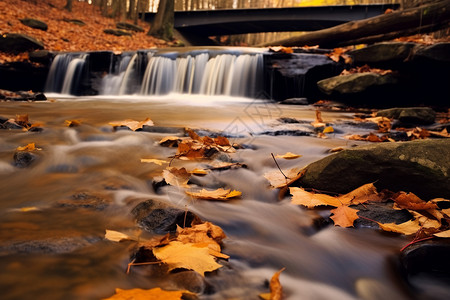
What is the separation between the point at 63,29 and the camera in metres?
14.8

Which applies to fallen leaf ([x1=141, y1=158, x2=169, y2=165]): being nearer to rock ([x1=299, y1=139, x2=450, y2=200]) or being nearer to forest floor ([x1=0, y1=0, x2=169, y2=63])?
rock ([x1=299, y1=139, x2=450, y2=200])

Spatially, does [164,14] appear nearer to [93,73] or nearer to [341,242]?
[93,73]

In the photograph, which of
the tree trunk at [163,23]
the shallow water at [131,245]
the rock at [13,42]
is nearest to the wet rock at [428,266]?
the shallow water at [131,245]

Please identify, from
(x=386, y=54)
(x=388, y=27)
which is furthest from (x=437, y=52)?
(x=388, y=27)

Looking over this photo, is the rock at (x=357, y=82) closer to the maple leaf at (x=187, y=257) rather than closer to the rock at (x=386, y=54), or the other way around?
the rock at (x=386, y=54)

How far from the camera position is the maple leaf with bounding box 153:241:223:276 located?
3.35 ft

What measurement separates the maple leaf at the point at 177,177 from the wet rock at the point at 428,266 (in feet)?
3.93

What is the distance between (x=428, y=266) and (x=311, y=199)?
0.63 m

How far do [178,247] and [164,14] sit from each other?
20.2 meters

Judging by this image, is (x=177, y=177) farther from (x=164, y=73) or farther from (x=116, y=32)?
(x=116, y=32)

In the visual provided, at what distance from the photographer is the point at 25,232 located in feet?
3.90

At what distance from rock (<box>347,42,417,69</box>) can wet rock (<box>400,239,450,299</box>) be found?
21.0 feet

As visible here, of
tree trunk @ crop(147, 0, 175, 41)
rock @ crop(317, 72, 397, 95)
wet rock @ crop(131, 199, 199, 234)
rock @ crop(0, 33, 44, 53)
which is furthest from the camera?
tree trunk @ crop(147, 0, 175, 41)

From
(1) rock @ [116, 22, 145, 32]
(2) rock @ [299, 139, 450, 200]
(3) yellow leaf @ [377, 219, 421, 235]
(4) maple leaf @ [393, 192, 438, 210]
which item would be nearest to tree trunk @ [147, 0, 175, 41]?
(1) rock @ [116, 22, 145, 32]
